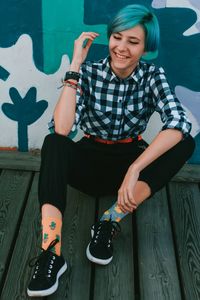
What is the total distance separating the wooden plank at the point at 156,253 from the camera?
79.4 inches

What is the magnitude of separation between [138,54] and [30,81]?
953 mm

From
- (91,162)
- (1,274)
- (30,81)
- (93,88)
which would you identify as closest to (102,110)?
(93,88)

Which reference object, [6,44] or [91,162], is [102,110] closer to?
[91,162]

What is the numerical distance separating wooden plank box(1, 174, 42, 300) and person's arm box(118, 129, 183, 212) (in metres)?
0.54

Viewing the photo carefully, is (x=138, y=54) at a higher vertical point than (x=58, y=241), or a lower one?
higher

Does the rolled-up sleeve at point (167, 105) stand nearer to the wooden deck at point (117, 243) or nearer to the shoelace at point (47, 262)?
the wooden deck at point (117, 243)

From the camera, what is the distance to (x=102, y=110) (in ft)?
7.61

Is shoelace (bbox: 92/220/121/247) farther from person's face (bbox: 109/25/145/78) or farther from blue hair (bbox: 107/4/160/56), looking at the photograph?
blue hair (bbox: 107/4/160/56)

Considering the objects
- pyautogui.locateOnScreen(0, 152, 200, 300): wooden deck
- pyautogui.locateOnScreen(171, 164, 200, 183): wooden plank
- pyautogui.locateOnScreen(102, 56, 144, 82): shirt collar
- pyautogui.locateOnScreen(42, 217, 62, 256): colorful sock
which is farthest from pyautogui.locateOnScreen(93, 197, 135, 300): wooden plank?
pyautogui.locateOnScreen(102, 56, 144, 82): shirt collar

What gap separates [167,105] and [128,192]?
20.2 inches

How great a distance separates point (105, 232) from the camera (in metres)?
2.18

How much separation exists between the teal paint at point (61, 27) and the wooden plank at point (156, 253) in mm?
1097

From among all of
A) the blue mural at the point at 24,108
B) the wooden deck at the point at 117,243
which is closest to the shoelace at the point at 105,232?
the wooden deck at the point at 117,243

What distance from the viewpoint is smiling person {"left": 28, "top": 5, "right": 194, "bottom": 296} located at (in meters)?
2.00
